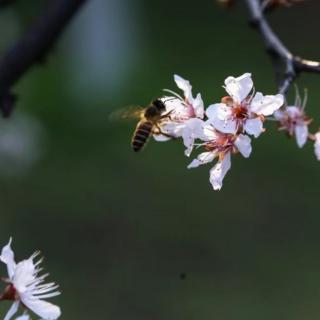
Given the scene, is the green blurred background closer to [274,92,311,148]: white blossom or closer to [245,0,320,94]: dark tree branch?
[245,0,320,94]: dark tree branch

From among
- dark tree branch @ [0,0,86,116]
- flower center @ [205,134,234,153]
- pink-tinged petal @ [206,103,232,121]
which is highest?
pink-tinged petal @ [206,103,232,121]

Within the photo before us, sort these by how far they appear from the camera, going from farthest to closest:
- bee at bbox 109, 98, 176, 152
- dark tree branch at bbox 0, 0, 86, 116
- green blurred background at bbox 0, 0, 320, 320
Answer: green blurred background at bbox 0, 0, 320, 320, dark tree branch at bbox 0, 0, 86, 116, bee at bbox 109, 98, 176, 152

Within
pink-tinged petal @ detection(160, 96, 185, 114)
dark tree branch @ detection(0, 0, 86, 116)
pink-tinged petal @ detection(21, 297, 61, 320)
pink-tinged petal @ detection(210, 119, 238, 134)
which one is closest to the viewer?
pink-tinged petal @ detection(21, 297, 61, 320)

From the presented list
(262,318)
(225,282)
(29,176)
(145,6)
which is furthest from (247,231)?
(145,6)

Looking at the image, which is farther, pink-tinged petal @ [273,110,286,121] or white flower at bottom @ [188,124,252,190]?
pink-tinged petal @ [273,110,286,121]

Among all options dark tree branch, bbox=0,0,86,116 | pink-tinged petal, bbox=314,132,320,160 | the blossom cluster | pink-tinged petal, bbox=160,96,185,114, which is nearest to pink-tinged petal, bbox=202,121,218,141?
the blossom cluster

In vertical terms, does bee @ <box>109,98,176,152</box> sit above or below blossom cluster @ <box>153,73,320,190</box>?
below

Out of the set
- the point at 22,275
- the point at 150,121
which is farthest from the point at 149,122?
the point at 22,275
